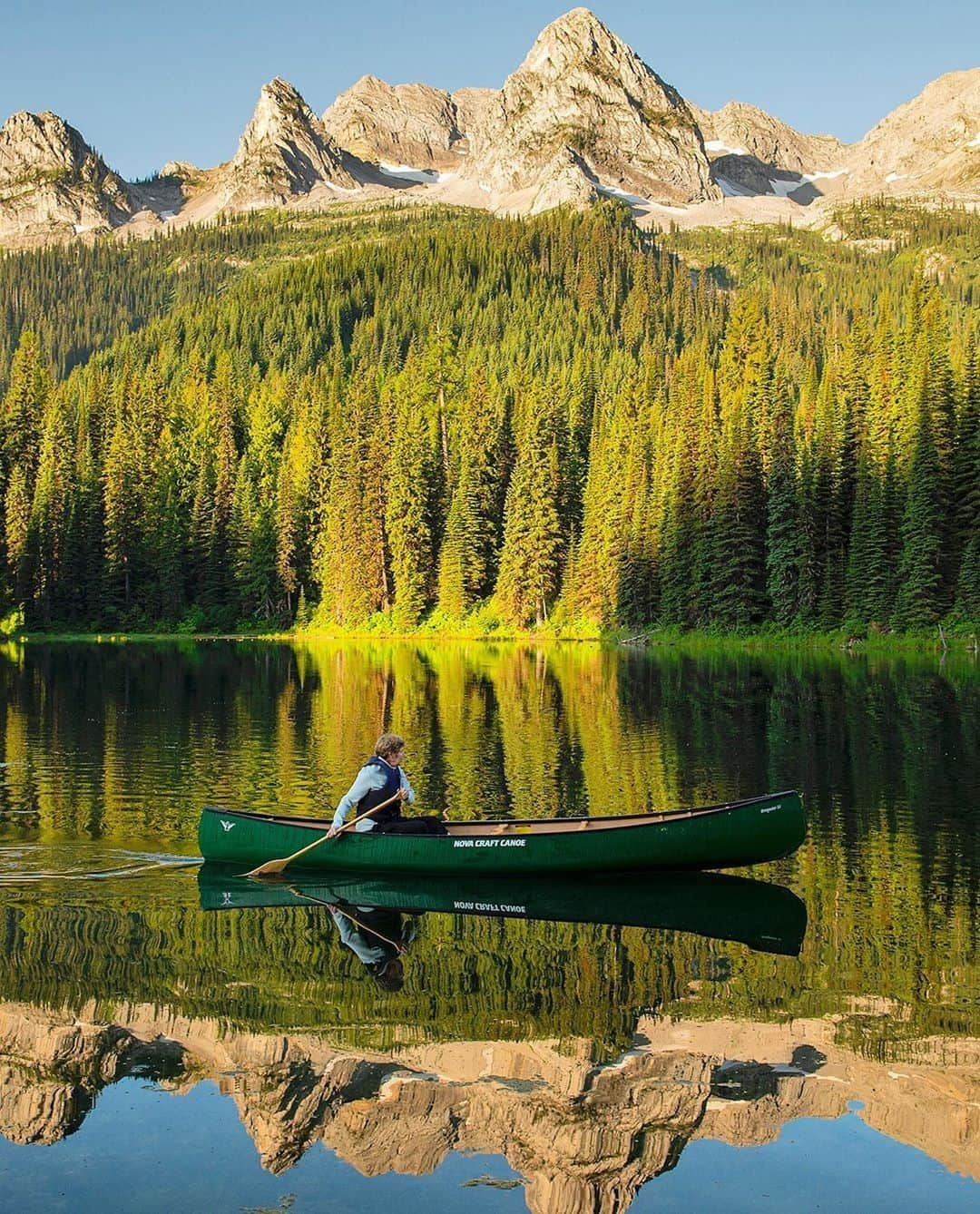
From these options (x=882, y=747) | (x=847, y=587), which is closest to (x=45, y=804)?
(x=882, y=747)

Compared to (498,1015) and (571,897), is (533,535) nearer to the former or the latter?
(571,897)

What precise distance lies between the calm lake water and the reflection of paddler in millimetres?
103

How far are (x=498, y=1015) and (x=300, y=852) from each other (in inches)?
295

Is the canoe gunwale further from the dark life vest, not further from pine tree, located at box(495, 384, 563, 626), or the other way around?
pine tree, located at box(495, 384, 563, 626)

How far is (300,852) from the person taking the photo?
68.2ft

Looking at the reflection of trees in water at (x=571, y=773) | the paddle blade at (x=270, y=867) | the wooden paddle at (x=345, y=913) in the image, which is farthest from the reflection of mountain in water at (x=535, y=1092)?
the paddle blade at (x=270, y=867)

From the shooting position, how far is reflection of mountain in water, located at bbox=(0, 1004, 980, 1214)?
11.0 meters

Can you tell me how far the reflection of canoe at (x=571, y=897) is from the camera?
18.3m

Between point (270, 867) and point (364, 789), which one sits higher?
point (364, 789)

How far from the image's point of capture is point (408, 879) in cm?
2108

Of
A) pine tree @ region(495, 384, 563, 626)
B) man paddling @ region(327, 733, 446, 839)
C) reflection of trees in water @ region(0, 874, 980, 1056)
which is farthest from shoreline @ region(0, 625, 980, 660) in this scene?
reflection of trees in water @ region(0, 874, 980, 1056)

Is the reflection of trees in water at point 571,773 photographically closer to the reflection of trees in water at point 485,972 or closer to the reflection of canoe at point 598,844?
the reflection of trees in water at point 485,972

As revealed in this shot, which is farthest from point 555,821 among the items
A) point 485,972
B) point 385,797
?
point 485,972

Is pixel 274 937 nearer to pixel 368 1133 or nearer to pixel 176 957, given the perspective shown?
pixel 176 957
